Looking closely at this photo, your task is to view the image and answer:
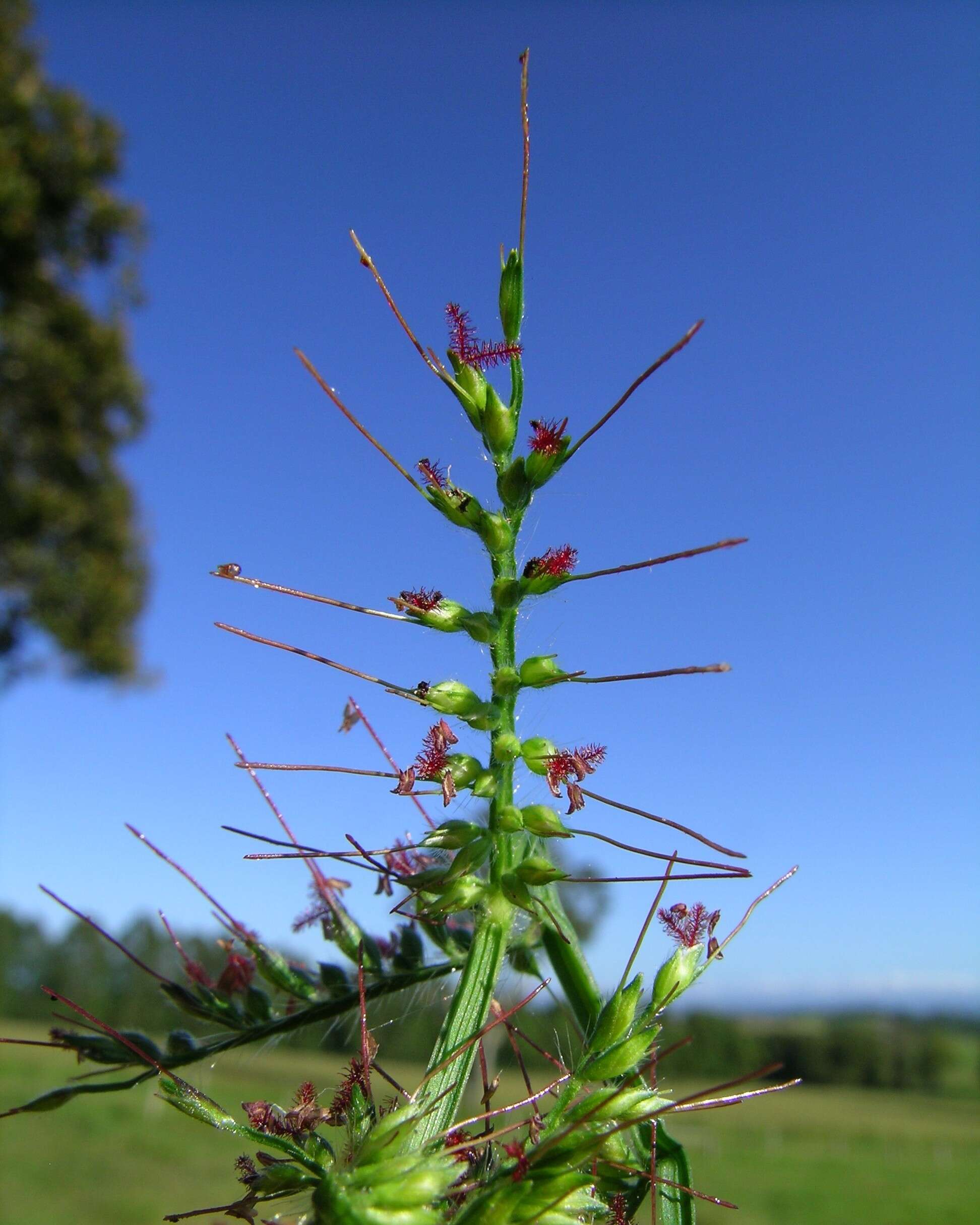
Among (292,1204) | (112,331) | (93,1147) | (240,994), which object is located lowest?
(93,1147)

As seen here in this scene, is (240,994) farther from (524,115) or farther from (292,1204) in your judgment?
(524,115)

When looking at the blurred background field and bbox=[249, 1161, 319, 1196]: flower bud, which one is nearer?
bbox=[249, 1161, 319, 1196]: flower bud

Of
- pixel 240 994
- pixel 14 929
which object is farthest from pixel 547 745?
pixel 14 929

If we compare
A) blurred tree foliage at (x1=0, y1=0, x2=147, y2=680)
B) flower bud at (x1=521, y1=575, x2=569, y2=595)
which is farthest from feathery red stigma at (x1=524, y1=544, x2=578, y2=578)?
blurred tree foliage at (x1=0, y1=0, x2=147, y2=680)

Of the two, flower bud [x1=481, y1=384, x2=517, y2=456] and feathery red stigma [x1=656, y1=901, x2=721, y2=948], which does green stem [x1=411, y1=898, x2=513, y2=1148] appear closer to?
feathery red stigma [x1=656, y1=901, x2=721, y2=948]

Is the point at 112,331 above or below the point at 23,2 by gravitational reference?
below

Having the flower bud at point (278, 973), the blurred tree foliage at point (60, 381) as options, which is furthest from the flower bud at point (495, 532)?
the blurred tree foliage at point (60, 381)

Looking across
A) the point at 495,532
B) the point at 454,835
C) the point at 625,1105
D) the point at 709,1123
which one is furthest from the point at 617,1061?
the point at 709,1123

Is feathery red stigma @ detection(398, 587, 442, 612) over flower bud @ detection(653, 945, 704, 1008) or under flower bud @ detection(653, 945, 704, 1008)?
over
